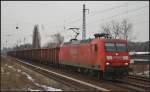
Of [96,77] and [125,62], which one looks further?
[96,77]

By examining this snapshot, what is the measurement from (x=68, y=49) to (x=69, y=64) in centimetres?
144

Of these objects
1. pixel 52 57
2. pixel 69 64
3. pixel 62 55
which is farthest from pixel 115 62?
pixel 52 57

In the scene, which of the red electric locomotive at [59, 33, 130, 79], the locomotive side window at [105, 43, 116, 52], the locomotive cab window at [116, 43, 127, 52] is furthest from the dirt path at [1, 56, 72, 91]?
the locomotive cab window at [116, 43, 127, 52]

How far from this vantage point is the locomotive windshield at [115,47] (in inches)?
860

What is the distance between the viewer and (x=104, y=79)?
899 inches

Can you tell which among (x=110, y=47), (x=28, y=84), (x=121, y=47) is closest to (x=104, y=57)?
(x=110, y=47)

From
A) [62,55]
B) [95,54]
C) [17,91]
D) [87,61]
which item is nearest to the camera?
[17,91]

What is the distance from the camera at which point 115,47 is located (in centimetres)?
2206

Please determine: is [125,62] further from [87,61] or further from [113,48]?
[87,61]

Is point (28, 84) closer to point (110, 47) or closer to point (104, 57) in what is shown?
point (104, 57)

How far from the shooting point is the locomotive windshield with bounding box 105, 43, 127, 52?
21.8 m

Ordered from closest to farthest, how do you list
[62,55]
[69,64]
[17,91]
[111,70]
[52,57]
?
1. [17,91]
2. [111,70]
3. [69,64]
4. [62,55]
5. [52,57]

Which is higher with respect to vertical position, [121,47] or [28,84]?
[121,47]

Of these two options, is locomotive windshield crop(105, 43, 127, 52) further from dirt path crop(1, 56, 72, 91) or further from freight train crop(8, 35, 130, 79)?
dirt path crop(1, 56, 72, 91)
